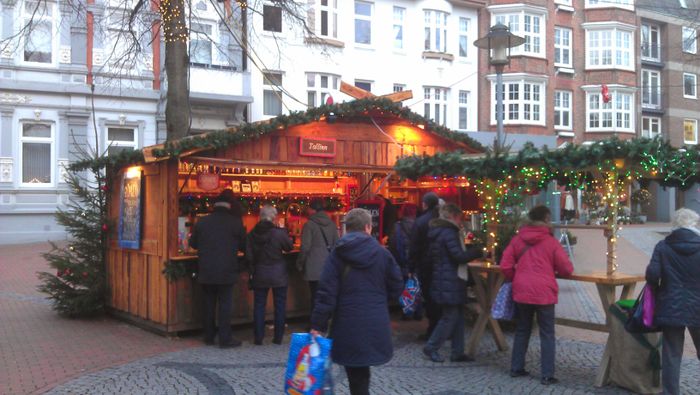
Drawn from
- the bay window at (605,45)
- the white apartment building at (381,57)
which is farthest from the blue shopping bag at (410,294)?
the bay window at (605,45)

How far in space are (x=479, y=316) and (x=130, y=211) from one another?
502 centimetres

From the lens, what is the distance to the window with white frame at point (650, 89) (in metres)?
37.0

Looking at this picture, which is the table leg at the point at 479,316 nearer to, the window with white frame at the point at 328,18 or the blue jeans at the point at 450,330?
the blue jeans at the point at 450,330

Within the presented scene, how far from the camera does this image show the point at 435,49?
28.3 meters

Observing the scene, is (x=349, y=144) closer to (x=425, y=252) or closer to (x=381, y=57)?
(x=425, y=252)

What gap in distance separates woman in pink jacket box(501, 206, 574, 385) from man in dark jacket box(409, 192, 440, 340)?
168cm

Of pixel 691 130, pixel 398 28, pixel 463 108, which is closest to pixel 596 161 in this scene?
pixel 398 28

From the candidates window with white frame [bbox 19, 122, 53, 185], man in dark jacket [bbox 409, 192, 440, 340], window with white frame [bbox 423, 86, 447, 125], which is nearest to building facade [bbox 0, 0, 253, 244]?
window with white frame [bbox 19, 122, 53, 185]

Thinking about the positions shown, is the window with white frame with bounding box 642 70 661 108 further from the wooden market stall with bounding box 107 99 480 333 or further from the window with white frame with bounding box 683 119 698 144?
the wooden market stall with bounding box 107 99 480 333

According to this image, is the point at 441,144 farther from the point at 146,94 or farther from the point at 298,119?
the point at 146,94

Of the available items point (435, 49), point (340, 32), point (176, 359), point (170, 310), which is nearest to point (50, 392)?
point (176, 359)

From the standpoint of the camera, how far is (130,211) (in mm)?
9578

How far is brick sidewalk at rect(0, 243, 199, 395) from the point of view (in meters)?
6.96

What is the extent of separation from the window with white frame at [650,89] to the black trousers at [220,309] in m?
33.8
